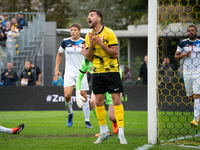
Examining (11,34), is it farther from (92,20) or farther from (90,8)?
(90,8)

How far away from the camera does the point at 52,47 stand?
18.7 metres

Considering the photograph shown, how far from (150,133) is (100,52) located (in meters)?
1.45

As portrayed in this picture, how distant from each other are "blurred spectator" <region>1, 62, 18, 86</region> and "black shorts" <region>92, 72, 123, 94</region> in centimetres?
933

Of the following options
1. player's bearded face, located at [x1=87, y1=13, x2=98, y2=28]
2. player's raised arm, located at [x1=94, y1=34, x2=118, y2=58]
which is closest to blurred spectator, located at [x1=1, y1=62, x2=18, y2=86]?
player's bearded face, located at [x1=87, y1=13, x2=98, y2=28]

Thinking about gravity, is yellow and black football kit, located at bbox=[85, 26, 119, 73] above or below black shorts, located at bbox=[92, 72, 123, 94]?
above

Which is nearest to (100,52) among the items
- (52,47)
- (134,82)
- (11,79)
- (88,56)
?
(88,56)

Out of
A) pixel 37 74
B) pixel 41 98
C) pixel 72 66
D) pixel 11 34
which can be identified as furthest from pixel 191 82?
pixel 11 34

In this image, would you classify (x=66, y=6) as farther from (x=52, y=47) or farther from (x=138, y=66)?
(x=138, y=66)

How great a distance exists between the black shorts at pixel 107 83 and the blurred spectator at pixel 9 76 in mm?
9329

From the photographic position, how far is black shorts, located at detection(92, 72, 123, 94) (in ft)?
15.8

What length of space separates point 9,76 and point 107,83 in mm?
9502

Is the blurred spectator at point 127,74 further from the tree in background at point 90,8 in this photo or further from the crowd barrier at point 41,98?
the tree in background at point 90,8

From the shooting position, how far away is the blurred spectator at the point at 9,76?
44.2ft

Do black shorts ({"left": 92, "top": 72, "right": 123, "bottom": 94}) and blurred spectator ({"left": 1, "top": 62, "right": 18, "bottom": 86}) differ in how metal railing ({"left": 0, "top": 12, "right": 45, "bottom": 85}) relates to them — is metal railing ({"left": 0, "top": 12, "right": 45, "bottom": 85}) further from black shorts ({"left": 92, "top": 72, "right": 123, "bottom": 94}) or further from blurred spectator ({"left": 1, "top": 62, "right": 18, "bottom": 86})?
black shorts ({"left": 92, "top": 72, "right": 123, "bottom": 94})
